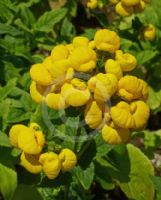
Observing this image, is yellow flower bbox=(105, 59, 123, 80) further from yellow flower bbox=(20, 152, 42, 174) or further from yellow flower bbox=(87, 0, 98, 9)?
yellow flower bbox=(87, 0, 98, 9)

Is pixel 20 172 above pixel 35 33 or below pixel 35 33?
below

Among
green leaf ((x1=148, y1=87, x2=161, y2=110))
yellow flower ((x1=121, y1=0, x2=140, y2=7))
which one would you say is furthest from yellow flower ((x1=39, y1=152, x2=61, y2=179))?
green leaf ((x1=148, y1=87, x2=161, y2=110))

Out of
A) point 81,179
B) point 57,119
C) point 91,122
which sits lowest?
point 81,179

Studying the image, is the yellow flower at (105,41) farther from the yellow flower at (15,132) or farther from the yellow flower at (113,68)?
the yellow flower at (15,132)

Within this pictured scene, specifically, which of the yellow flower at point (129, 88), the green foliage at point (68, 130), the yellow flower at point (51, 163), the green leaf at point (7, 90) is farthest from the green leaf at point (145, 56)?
the yellow flower at point (51, 163)

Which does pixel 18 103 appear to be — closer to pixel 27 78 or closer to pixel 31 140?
pixel 27 78

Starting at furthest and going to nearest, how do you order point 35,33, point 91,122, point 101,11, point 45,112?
point 101,11 < point 35,33 < point 45,112 < point 91,122

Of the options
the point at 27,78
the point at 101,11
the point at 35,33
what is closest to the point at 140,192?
the point at 27,78
